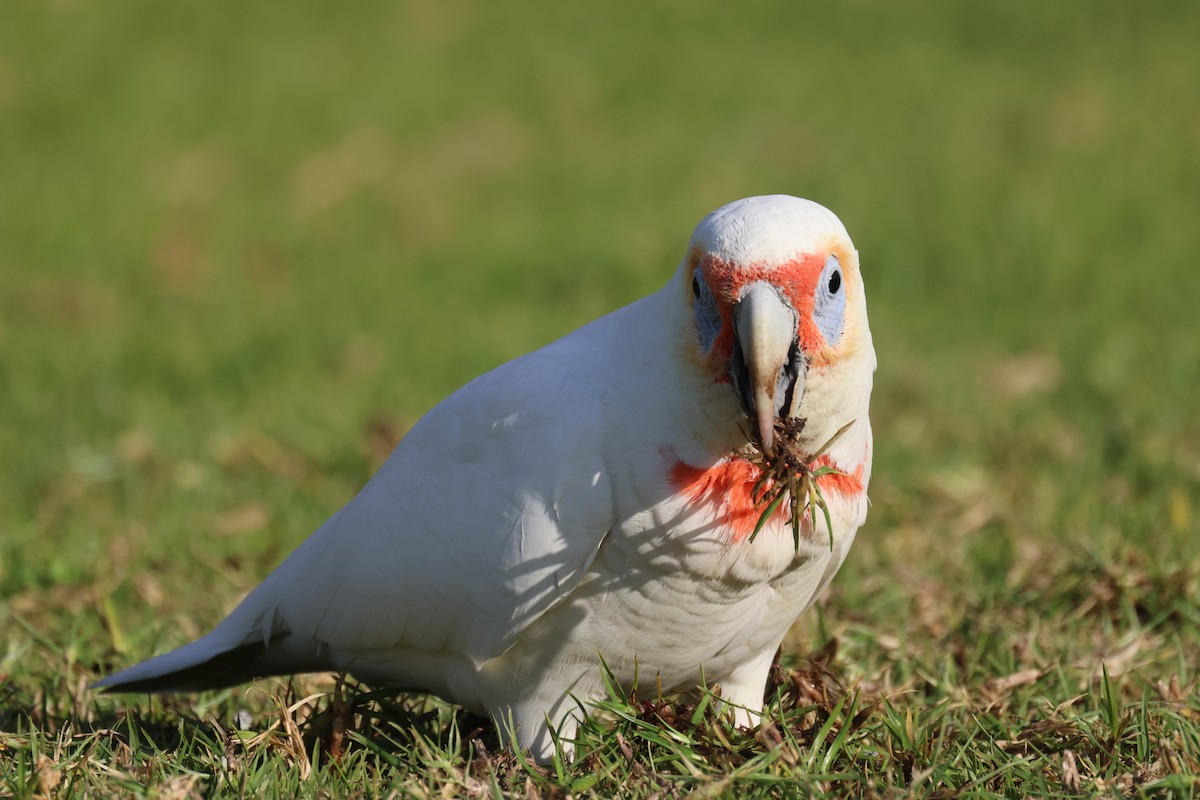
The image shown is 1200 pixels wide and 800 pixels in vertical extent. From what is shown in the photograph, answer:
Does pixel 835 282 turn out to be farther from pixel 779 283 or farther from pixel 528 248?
pixel 528 248

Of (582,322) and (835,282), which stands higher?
(835,282)

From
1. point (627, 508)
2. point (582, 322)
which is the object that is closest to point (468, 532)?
point (627, 508)

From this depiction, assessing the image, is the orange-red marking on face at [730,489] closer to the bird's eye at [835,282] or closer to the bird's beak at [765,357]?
the bird's beak at [765,357]

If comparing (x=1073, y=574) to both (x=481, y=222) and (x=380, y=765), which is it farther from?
(x=481, y=222)

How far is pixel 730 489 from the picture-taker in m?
2.37

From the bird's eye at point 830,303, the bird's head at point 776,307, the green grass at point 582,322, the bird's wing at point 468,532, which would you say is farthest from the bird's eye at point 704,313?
the green grass at point 582,322

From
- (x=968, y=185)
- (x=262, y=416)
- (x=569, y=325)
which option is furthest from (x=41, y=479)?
(x=968, y=185)

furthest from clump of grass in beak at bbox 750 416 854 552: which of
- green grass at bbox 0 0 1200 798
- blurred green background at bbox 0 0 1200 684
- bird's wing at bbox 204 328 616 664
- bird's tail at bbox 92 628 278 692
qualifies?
bird's tail at bbox 92 628 278 692

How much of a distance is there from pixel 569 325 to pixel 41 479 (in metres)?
2.45

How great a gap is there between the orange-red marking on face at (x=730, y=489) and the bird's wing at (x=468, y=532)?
15 centimetres

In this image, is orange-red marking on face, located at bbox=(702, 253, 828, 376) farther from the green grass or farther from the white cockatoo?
the green grass

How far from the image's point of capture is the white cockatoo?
7.18 feet

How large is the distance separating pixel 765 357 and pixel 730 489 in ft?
1.24

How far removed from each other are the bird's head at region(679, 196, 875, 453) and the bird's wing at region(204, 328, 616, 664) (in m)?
0.34
